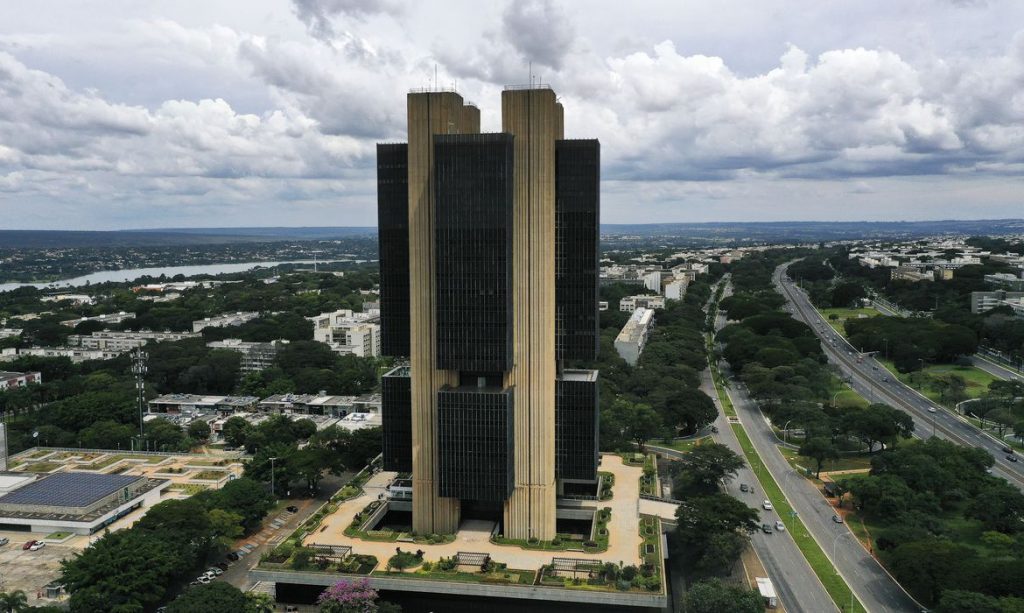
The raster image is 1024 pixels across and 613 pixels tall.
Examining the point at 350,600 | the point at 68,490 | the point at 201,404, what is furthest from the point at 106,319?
the point at 350,600

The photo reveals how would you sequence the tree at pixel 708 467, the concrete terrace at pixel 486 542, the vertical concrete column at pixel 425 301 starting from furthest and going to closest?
the tree at pixel 708 467
the vertical concrete column at pixel 425 301
the concrete terrace at pixel 486 542

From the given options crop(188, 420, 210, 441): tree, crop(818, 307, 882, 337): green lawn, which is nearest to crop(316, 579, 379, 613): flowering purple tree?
crop(188, 420, 210, 441): tree

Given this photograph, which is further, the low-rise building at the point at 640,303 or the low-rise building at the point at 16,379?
the low-rise building at the point at 640,303

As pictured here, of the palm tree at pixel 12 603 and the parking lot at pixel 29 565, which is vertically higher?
the palm tree at pixel 12 603

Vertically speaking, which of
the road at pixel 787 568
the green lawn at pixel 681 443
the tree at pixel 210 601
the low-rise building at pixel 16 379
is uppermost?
the low-rise building at pixel 16 379

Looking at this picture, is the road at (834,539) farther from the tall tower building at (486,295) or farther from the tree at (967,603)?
the tall tower building at (486,295)

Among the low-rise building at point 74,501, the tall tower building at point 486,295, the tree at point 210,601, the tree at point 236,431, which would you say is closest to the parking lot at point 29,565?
the low-rise building at point 74,501
